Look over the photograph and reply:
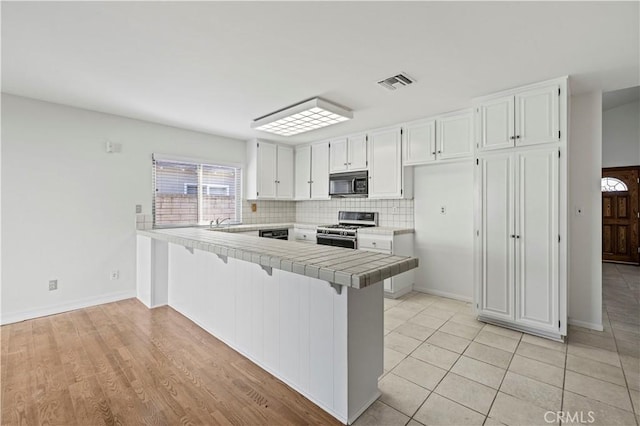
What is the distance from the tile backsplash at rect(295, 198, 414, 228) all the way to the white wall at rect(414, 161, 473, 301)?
19 centimetres

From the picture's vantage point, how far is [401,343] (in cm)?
255

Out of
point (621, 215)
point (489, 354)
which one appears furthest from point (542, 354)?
point (621, 215)

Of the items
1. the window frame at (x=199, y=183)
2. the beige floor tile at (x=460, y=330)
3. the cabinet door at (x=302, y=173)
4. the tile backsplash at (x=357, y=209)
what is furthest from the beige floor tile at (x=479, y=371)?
Answer: the window frame at (x=199, y=183)

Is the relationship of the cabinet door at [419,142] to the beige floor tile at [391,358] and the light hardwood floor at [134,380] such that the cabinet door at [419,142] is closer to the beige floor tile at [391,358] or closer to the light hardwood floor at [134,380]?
the beige floor tile at [391,358]

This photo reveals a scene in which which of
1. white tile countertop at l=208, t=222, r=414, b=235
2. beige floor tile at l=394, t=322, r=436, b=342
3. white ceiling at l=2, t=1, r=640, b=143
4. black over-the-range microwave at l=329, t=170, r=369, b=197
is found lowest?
beige floor tile at l=394, t=322, r=436, b=342

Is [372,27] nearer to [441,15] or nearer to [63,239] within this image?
[441,15]

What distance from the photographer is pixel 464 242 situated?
3.74 m

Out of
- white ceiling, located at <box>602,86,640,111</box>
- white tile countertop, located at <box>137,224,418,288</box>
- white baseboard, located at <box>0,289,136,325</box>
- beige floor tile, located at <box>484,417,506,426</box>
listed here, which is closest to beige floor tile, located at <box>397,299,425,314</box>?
beige floor tile, located at <box>484,417,506,426</box>

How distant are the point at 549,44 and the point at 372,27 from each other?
1.31m

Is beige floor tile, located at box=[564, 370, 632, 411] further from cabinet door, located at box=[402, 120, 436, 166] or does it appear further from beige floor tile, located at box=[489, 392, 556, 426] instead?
cabinet door, located at box=[402, 120, 436, 166]

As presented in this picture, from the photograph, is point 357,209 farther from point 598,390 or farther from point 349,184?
point 598,390

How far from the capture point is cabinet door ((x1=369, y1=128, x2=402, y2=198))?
4.06m

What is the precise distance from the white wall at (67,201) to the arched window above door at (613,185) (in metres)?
8.67

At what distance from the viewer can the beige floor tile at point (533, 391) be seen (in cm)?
176
